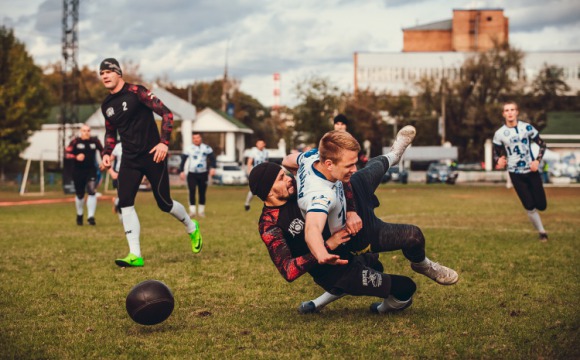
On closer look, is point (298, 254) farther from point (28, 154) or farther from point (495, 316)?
point (28, 154)

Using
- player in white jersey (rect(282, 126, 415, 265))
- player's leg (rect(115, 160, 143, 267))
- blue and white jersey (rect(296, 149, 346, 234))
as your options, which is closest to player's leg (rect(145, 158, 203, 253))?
player's leg (rect(115, 160, 143, 267))

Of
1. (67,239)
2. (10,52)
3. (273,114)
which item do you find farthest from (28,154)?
(67,239)

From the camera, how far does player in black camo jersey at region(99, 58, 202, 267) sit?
32.3 feet

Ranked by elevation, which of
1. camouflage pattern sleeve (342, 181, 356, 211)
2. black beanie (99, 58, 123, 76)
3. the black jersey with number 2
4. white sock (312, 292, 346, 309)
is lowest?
white sock (312, 292, 346, 309)

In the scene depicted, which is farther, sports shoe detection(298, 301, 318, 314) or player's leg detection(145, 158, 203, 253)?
player's leg detection(145, 158, 203, 253)

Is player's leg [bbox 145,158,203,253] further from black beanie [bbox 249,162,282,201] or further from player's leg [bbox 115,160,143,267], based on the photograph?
black beanie [bbox 249,162,282,201]

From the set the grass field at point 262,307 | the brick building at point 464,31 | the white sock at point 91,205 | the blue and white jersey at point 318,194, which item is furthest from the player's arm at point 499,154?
the brick building at point 464,31

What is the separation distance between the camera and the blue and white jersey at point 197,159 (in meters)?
20.2

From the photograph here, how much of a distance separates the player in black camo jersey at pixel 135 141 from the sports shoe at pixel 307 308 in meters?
3.55

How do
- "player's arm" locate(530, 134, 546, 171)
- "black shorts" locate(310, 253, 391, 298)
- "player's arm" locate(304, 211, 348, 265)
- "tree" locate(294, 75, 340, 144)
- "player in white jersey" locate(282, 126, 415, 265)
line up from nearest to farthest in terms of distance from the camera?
1. "player's arm" locate(304, 211, 348, 265)
2. "player in white jersey" locate(282, 126, 415, 265)
3. "black shorts" locate(310, 253, 391, 298)
4. "player's arm" locate(530, 134, 546, 171)
5. "tree" locate(294, 75, 340, 144)

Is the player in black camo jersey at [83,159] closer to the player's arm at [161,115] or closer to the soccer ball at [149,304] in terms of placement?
the player's arm at [161,115]

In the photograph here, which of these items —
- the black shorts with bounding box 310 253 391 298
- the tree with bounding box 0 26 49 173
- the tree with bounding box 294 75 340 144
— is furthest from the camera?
the tree with bounding box 294 75 340 144

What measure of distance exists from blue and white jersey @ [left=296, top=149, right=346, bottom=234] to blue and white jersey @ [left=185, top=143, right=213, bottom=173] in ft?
46.6

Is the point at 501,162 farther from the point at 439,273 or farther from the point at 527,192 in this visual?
the point at 439,273
